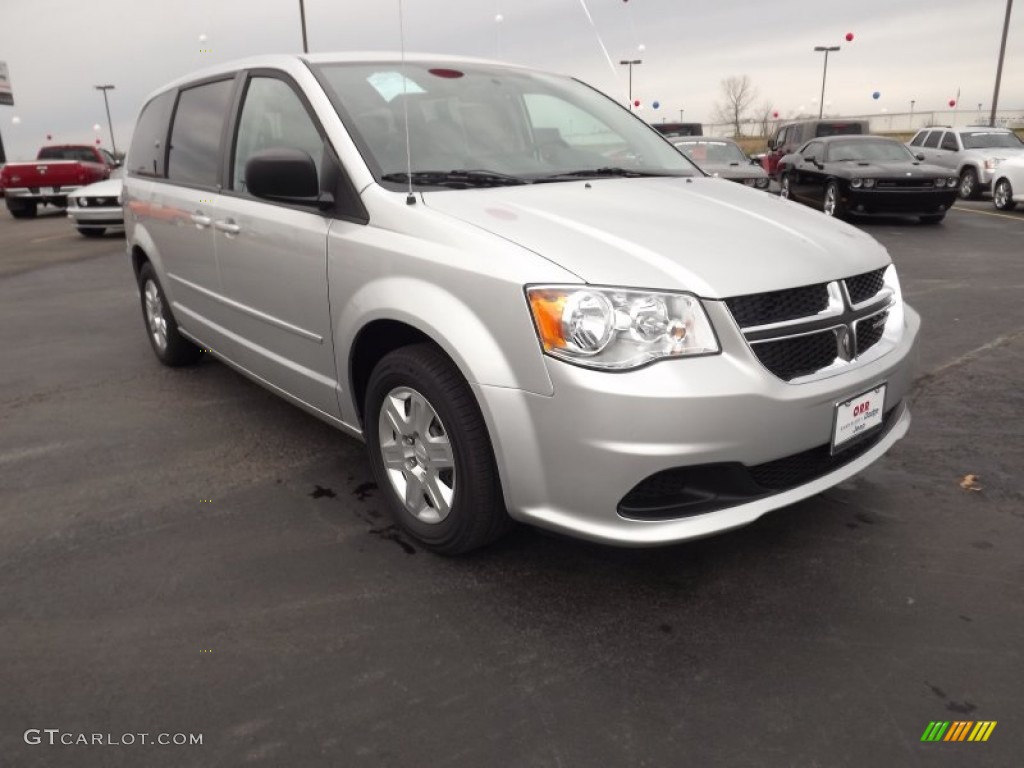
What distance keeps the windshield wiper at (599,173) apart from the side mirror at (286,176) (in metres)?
0.85

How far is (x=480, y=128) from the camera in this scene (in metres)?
3.39

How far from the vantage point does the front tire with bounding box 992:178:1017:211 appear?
14922mm

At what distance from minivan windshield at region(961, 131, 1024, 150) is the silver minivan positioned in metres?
16.9

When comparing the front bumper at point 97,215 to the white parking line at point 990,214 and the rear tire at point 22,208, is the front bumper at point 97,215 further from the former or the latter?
the white parking line at point 990,214

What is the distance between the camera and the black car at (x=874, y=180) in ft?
41.8

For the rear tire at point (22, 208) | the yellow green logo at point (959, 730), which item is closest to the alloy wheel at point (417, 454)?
the yellow green logo at point (959, 730)

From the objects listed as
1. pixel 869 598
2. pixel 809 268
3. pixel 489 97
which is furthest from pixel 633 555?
pixel 489 97

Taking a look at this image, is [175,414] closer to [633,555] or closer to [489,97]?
[489,97]

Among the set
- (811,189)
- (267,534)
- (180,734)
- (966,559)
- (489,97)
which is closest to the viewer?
(180,734)

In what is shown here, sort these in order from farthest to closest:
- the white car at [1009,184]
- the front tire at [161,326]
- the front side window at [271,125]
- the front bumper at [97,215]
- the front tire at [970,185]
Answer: the front tire at [970,185] → the white car at [1009,184] → the front bumper at [97,215] → the front tire at [161,326] → the front side window at [271,125]

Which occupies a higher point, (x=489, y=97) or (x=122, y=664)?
(x=489, y=97)

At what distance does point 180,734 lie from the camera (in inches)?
81.7

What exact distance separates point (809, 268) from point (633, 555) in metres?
1.16

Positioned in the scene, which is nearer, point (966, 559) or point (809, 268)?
point (809, 268)
